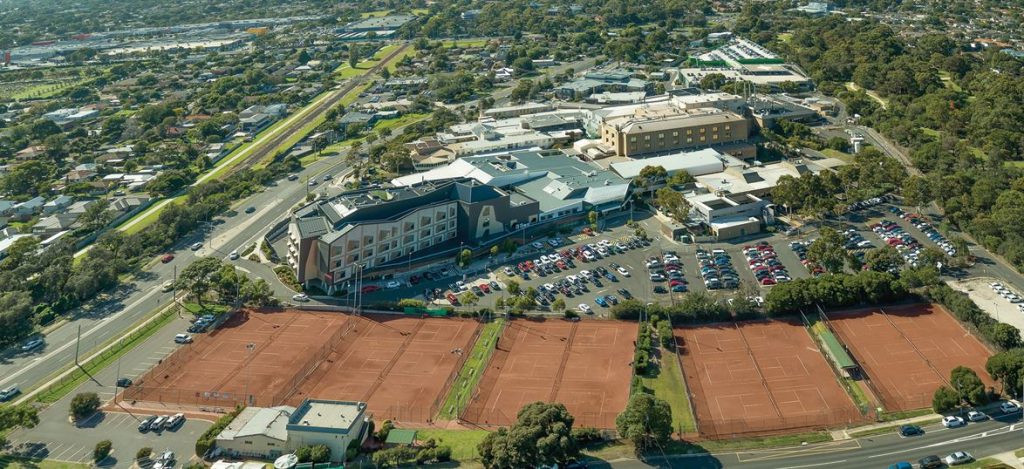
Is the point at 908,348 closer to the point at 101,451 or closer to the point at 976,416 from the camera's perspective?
the point at 976,416

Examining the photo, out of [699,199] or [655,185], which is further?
[655,185]

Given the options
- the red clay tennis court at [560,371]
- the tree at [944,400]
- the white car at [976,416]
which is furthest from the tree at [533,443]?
the white car at [976,416]

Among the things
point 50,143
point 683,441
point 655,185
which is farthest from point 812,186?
point 50,143

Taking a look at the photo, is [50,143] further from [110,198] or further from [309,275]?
[309,275]

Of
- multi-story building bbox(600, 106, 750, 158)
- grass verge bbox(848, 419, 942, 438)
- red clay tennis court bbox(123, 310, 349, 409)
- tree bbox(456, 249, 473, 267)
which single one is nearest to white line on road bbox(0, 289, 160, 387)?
red clay tennis court bbox(123, 310, 349, 409)

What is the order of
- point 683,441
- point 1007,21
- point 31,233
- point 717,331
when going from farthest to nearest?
1. point 1007,21
2. point 31,233
3. point 717,331
4. point 683,441

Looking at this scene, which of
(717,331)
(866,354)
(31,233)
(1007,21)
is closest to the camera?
(866,354)

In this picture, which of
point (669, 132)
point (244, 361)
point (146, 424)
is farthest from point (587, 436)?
point (669, 132)
